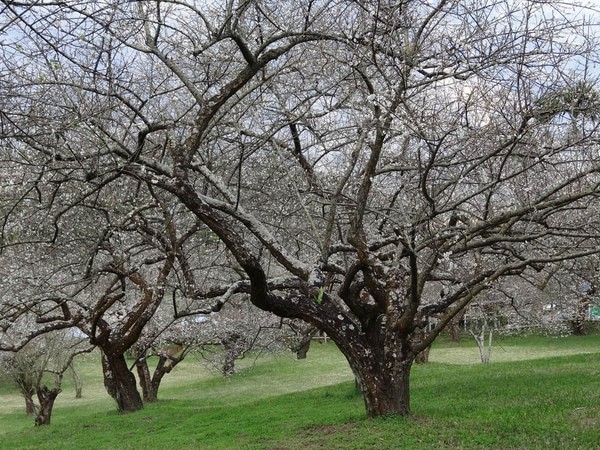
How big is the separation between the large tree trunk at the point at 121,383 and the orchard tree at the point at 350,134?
7154 mm

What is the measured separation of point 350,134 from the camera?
10289 mm

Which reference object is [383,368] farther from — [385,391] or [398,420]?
[398,420]

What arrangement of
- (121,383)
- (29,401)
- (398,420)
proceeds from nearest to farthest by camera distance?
(398,420), (121,383), (29,401)

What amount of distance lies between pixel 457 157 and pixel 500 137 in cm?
124

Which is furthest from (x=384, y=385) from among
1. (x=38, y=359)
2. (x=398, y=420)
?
(x=38, y=359)

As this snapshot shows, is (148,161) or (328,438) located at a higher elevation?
(148,161)

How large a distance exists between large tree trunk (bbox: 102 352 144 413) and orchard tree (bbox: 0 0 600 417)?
7154 mm

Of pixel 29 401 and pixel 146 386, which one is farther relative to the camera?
pixel 29 401

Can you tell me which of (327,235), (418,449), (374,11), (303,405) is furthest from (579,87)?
(303,405)

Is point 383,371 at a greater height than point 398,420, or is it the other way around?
point 383,371

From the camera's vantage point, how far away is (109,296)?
1396 centimetres

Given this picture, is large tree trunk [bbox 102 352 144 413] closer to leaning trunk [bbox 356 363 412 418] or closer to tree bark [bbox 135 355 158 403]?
tree bark [bbox 135 355 158 403]

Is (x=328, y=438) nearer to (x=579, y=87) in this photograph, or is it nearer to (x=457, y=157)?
(x=457, y=157)

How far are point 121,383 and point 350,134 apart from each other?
10.4 m
